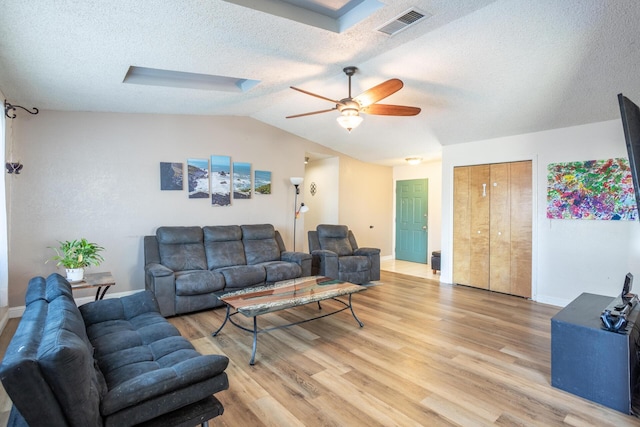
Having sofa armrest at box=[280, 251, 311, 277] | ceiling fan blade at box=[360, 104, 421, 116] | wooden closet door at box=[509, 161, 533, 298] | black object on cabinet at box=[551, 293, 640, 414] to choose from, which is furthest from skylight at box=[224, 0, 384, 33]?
wooden closet door at box=[509, 161, 533, 298]

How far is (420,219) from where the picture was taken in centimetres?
738

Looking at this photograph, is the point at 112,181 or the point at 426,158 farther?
the point at 426,158

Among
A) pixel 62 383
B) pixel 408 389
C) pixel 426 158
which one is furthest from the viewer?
pixel 426 158

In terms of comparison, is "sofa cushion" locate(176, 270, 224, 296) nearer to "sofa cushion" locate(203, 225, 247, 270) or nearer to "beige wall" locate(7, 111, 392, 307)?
"sofa cushion" locate(203, 225, 247, 270)

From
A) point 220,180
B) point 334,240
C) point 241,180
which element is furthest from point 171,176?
point 334,240

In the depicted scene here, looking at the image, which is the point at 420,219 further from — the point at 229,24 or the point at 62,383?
the point at 62,383

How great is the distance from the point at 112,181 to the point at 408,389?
414cm

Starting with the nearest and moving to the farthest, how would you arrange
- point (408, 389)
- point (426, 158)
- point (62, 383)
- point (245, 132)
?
point (62, 383) < point (408, 389) < point (245, 132) < point (426, 158)

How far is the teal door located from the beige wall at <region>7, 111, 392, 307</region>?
11.2 ft

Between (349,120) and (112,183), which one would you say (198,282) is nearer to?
(112,183)

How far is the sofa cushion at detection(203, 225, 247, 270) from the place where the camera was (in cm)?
455

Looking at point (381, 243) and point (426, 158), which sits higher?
point (426, 158)

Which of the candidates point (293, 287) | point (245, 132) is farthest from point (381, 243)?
point (293, 287)

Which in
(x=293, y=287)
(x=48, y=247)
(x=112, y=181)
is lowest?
(x=293, y=287)
